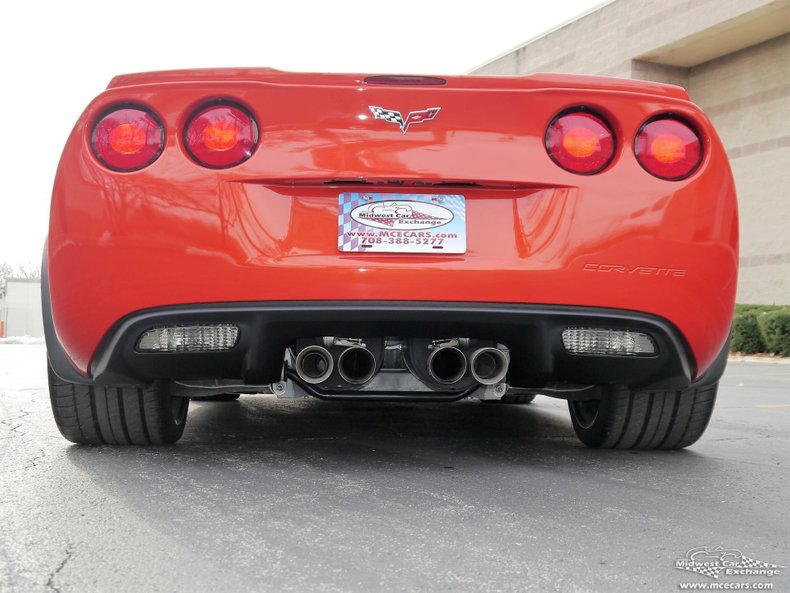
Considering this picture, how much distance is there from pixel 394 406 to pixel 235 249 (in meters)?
2.95

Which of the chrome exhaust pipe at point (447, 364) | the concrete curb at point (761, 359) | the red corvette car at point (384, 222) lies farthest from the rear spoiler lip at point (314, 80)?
the concrete curb at point (761, 359)

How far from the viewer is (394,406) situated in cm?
560

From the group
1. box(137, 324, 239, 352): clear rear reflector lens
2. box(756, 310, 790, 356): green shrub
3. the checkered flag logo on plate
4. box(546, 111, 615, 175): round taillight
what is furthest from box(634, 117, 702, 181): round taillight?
box(756, 310, 790, 356): green shrub

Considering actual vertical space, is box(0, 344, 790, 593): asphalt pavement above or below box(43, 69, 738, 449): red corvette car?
below

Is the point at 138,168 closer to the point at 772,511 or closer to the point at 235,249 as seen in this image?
the point at 235,249

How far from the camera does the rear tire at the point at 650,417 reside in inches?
137

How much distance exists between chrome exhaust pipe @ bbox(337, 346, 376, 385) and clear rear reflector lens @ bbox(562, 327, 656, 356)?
0.67m

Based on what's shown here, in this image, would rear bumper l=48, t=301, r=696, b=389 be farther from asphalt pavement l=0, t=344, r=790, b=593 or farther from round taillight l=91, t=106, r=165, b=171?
round taillight l=91, t=106, r=165, b=171

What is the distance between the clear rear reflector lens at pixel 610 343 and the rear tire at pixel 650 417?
0.45 meters

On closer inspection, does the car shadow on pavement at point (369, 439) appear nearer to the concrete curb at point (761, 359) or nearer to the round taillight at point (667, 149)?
the round taillight at point (667, 149)

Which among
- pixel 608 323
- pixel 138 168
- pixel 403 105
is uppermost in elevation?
pixel 403 105

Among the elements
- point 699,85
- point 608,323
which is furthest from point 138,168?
point 699,85

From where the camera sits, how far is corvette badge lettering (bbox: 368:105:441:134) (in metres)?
2.88

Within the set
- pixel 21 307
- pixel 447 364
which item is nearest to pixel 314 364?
pixel 447 364
